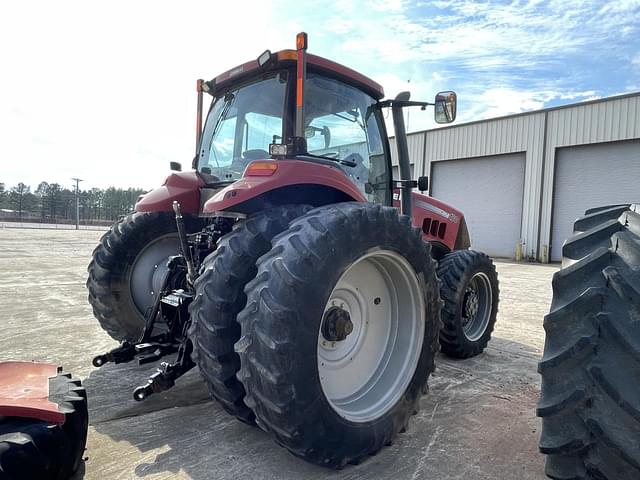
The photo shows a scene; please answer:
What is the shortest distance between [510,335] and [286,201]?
3.98m

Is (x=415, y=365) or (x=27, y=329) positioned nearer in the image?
(x=415, y=365)

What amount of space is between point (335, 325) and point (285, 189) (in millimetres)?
871

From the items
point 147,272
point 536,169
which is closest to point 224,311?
point 147,272

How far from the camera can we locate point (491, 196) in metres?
18.8

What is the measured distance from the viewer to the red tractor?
6.58ft

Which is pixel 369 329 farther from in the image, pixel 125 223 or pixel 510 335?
pixel 510 335

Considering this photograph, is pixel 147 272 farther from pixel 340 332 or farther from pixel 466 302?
pixel 466 302

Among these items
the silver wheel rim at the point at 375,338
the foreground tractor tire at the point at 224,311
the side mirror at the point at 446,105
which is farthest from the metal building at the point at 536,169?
the foreground tractor tire at the point at 224,311

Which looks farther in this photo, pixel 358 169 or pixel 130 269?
pixel 130 269

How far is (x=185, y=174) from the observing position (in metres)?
3.51

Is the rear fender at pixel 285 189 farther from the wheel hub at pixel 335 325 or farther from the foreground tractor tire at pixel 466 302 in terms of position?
the foreground tractor tire at pixel 466 302

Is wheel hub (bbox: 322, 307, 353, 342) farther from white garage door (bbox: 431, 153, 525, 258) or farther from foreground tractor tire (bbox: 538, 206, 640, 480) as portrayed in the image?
white garage door (bbox: 431, 153, 525, 258)

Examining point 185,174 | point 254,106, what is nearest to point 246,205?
point 254,106

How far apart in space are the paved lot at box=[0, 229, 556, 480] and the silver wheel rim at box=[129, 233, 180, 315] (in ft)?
1.98
